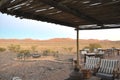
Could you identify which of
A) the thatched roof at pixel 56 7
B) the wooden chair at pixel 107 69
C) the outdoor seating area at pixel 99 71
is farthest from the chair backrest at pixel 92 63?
the thatched roof at pixel 56 7

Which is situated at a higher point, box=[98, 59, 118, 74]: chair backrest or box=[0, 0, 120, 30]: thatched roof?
box=[0, 0, 120, 30]: thatched roof

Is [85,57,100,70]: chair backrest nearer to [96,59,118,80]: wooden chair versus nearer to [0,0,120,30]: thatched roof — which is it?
[96,59,118,80]: wooden chair

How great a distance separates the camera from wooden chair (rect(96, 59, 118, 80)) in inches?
268

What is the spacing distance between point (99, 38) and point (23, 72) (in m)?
63.9

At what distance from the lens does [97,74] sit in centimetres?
709

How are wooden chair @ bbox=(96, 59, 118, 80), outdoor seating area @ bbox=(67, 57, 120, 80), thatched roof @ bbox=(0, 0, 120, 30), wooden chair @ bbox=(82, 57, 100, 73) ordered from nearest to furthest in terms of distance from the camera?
thatched roof @ bbox=(0, 0, 120, 30) < outdoor seating area @ bbox=(67, 57, 120, 80) < wooden chair @ bbox=(96, 59, 118, 80) < wooden chair @ bbox=(82, 57, 100, 73)

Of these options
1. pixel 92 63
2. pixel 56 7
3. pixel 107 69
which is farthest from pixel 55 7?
pixel 92 63

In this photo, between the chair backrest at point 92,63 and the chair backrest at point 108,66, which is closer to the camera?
the chair backrest at point 108,66

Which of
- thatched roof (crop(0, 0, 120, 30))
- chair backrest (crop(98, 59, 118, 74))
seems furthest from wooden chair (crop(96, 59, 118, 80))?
thatched roof (crop(0, 0, 120, 30))

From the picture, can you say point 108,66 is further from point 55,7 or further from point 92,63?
point 55,7

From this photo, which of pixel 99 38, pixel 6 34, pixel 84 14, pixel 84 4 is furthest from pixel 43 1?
pixel 6 34

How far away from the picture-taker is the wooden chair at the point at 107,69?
22.3 ft

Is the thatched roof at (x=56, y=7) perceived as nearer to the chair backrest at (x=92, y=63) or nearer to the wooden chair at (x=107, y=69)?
the wooden chair at (x=107, y=69)

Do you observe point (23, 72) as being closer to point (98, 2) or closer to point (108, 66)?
point (108, 66)
